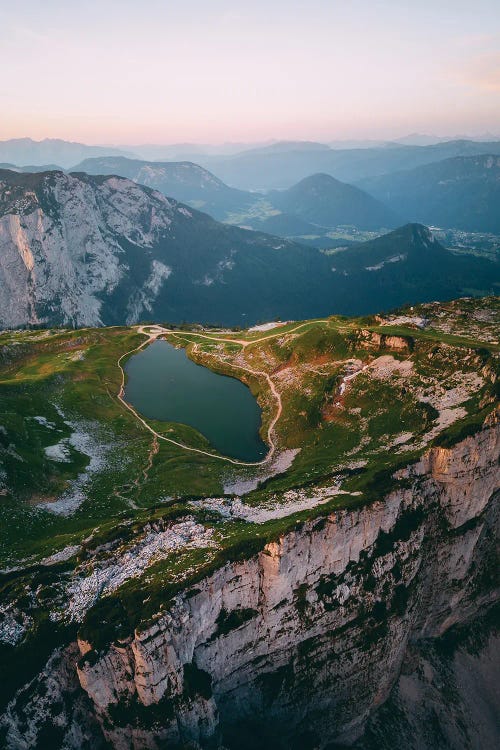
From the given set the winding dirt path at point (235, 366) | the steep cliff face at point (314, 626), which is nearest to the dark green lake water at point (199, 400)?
the winding dirt path at point (235, 366)

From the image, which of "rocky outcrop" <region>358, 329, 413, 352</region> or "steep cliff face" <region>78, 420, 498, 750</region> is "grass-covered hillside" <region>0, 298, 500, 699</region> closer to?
"rocky outcrop" <region>358, 329, 413, 352</region>

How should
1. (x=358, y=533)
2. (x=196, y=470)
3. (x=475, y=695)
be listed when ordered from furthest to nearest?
(x=196, y=470), (x=475, y=695), (x=358, y=533)

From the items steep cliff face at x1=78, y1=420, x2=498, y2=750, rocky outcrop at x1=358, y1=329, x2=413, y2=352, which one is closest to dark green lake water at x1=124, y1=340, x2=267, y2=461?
rocky outcrop at x1=358, y1=329, x2=413, y2=352

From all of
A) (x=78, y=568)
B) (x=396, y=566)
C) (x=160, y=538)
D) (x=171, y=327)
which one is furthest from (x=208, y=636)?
(x=171, y=327)

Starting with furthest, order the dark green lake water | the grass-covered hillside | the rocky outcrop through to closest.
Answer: the dark green lake water → the rocky outcrop → the grass-covered hillside

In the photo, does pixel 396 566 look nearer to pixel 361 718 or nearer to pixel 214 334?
pixel 361 718
